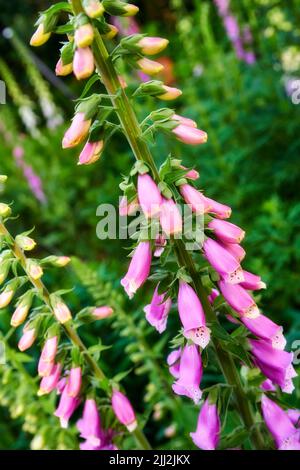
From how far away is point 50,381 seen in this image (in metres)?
1.77

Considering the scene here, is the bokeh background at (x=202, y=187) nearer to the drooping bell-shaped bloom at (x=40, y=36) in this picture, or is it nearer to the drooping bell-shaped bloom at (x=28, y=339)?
the drooping bell-shaped bloom at (x=28, y=339)

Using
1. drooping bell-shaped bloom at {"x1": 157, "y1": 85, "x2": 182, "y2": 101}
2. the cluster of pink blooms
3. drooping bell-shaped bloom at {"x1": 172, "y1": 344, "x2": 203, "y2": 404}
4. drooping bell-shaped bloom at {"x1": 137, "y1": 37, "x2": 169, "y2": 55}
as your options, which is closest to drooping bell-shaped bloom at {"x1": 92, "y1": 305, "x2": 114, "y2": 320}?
drooping bell-shaped bloom at {"x1": 172, "y1": 344, "x2": 203, "y2": 404}

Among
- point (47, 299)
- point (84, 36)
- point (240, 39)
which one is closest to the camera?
point (84, 36)

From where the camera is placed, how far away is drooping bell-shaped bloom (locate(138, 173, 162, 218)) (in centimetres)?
139

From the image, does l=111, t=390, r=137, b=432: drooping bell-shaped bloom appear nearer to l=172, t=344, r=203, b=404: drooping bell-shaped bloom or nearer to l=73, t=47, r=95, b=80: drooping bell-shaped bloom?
l=172, t=344, r=203, b=404: drooping bell-shaped bloom

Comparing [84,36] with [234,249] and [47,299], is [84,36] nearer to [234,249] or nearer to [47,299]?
[234,249]

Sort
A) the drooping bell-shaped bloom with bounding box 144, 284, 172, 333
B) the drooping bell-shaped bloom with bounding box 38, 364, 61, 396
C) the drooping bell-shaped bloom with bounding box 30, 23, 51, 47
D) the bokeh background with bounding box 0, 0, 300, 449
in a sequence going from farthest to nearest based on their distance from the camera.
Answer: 1. the bokeh background with bounding box 0, 0, 300, 449
2. the drooping bell-shaped bloom with bounding box 38, 364, 61, 396
3. the drooping bell-shaped bloom with bounding box 144, 284, 172, 333
4. the drooping bell-shaped bloom with bounding box 30, 23, 51, 47

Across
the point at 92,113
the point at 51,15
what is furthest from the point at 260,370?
the point at 51,15

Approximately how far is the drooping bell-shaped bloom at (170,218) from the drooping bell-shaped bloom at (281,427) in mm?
668

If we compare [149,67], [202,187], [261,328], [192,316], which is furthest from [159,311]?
[202,187]

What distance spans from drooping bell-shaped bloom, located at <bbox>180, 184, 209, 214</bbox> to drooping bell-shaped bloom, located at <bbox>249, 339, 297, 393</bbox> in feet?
1.53

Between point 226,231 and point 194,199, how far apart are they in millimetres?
122

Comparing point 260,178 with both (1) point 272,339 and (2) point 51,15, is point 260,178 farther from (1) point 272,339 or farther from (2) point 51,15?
(2) point 51,15

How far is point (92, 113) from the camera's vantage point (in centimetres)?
145
